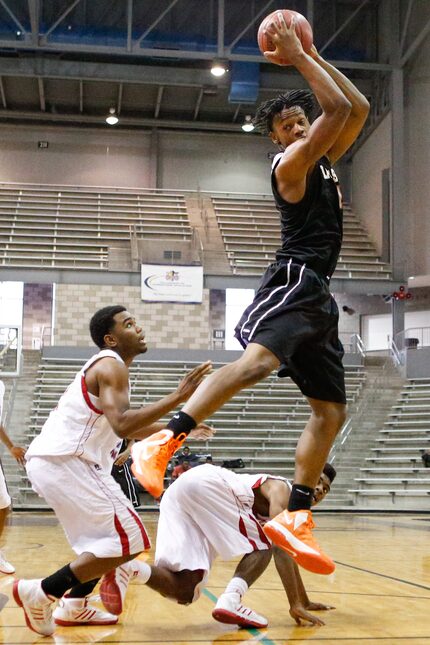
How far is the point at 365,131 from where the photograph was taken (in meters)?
25.2

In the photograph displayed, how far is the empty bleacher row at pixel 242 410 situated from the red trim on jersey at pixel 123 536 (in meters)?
11.8

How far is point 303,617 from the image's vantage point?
12.2ft

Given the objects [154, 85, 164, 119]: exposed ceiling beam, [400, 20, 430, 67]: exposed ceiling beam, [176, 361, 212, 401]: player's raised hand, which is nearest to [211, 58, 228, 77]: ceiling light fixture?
[154, 85, 164, 119]: exposed ceiling beam

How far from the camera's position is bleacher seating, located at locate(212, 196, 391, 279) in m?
22.2

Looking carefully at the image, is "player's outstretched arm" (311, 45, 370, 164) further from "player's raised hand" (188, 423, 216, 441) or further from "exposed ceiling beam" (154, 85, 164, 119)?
"exposed ceiling beam" (154, 85, 164, 119)

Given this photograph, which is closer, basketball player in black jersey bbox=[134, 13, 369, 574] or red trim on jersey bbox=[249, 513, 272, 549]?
basketball player in black jersey bbox=[134, 13, 369, 574]

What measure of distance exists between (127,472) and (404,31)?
16.8 meters

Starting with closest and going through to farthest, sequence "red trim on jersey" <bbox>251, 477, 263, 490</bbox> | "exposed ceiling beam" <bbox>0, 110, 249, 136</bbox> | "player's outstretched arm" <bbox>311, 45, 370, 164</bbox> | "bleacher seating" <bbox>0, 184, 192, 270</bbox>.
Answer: "player's outstretched arm" <bbox>311, 45, 370, 164</bbox> < "red trim on jersey" <bbox>251, 477, 263, 490</bbox> < "bleacher seating" <bbox>0, 184, 192, 270</bbox> < "exposed ceiling beam" <bbox>0, 110, 249, 136</bbox>

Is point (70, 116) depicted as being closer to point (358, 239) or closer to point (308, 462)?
point (358, 239)

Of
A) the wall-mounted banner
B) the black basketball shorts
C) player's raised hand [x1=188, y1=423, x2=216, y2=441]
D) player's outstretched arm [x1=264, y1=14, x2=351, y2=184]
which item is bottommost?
player's raised hand [x1=188, y1=423, x2=216, y2=441]

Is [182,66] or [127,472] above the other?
[182,66]

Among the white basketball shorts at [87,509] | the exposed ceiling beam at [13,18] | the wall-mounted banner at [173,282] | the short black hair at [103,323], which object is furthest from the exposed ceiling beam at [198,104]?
the white basketball shorts at [87,509]

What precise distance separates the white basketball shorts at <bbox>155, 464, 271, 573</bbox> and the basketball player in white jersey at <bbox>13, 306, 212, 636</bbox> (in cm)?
32

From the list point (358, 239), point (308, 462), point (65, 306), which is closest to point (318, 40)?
point (358, 239)
